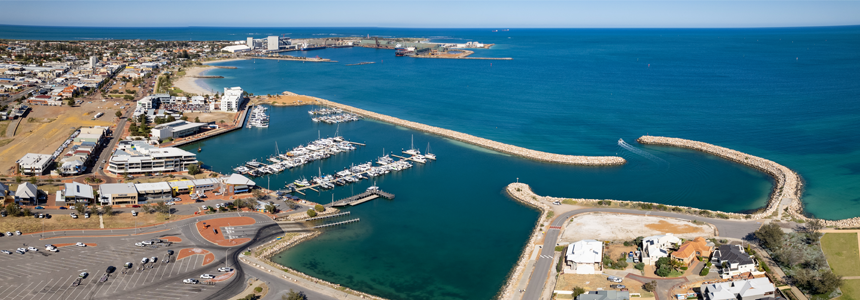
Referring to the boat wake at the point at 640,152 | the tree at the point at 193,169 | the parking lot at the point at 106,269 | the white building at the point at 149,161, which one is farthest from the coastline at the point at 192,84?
the boat wake at the point at 640,152

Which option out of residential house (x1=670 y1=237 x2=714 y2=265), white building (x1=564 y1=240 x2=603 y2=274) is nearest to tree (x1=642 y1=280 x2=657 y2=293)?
white building (x1=564 y1=240 x2=603 y2=274)

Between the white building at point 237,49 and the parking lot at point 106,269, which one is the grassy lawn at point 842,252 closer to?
the parking lot at point 106,269

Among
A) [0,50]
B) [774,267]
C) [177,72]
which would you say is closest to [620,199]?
[774,267]

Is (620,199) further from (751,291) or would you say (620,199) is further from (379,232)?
(379,232)

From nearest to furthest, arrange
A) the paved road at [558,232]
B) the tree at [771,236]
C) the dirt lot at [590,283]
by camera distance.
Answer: the dirt lot at [590,283], the paved road at [558,232], the tree at [771,236]

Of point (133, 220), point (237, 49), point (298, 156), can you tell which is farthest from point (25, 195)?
point (237, 49)

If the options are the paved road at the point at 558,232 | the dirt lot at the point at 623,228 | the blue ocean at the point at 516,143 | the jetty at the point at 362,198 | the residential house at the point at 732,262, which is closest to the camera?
the paved road at the point at 558,232

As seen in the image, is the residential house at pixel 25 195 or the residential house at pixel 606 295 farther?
the residential house at pixel 25 195
